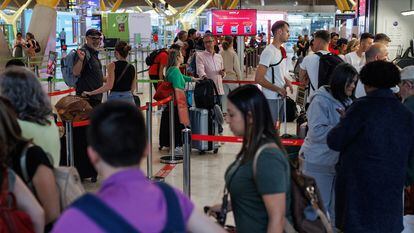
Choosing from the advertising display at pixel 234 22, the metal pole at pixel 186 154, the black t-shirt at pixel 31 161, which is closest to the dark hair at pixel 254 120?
the black t-shirt at pixel 31 161

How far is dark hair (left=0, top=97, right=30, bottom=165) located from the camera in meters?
2.39

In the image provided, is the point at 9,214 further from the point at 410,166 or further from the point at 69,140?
the point at 69,140

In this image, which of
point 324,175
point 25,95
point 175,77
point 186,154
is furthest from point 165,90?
point 25,95

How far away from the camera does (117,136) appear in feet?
5.97

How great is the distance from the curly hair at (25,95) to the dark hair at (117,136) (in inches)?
40.9

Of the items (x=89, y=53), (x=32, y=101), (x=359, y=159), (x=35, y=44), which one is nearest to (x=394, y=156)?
(x=359, y=159)

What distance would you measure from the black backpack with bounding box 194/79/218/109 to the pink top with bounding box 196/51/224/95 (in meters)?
1.42

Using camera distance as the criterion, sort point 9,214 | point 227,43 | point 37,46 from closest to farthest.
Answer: point 9,214 → point 227,43 → point 37,46

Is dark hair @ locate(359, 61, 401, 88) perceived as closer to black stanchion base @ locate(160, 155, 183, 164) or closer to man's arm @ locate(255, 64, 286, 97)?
man's arm @ locate(255, 64, 286, 97)

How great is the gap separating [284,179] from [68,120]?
4.28 meters

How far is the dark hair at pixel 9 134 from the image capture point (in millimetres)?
2395

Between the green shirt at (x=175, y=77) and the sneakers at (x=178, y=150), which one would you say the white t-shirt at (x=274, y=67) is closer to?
the green shirt at (x=175, y=77)

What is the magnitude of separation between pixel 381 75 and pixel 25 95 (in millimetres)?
2056

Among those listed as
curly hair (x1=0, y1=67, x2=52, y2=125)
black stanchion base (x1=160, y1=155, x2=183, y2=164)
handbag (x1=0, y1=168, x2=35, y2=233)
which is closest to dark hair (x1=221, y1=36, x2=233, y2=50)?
black stanchion base (x1=160, y1=155, x2=183, y2=164)
